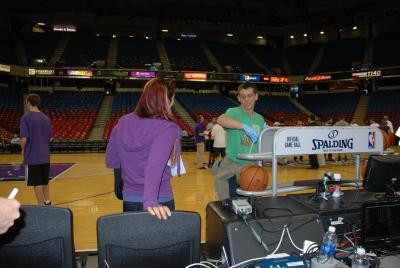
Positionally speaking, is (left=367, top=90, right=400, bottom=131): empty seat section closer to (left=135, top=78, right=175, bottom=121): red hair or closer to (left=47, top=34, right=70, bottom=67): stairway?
(left=47, top=34, right=70, bottom=67): stairway

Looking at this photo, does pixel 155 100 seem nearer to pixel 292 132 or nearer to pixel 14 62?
pixel 292 132

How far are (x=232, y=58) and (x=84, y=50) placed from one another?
12635 millimetres

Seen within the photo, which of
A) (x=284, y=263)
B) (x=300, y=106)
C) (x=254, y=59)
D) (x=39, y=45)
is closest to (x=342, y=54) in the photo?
(x=300, y=106)

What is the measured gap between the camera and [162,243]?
1.94m

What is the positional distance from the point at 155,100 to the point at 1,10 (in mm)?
27038

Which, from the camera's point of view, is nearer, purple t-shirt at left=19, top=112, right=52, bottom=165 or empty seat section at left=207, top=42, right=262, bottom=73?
purple t-shirt at left=19, top=112, right=52, bottom=165

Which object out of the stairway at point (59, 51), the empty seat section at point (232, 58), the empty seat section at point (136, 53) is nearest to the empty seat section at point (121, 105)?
the empty seat section at point (136, 53)

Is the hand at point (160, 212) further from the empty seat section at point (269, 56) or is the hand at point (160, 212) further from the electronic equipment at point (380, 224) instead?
the empty seat section at point (269, 56)

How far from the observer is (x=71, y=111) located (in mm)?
21734

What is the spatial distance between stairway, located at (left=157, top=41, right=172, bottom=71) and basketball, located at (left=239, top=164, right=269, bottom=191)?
81.4 feet

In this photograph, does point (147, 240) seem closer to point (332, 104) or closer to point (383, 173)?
point (383, 173)

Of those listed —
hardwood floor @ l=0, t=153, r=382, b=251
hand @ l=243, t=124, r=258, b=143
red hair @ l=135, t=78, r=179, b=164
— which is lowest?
hardwood floor @ l=0, t=153, r=382, b=251

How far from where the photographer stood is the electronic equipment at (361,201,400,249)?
2178 mm

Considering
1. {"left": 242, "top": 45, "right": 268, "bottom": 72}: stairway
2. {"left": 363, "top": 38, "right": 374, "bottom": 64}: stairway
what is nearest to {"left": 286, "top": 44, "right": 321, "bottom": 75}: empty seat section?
{"left": 242, "top": 45, "right": 268, "bottom": 72}: stairway
